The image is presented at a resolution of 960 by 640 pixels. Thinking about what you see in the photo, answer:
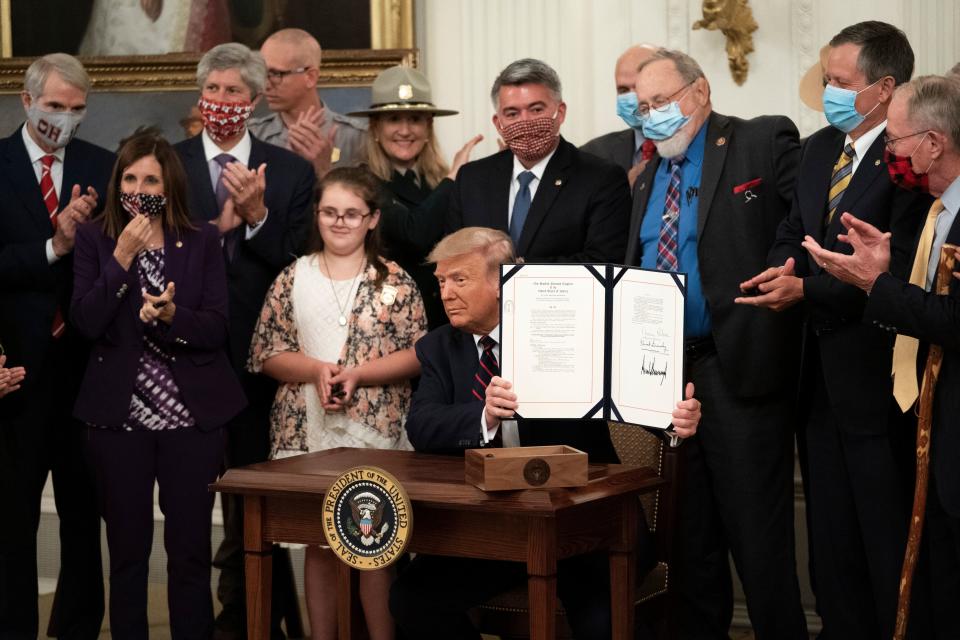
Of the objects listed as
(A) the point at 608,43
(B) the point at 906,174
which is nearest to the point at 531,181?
(A) the point at 608,43

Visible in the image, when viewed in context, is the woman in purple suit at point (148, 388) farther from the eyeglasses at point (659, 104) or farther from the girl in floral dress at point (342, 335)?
the eyeglasses at point (659, 104)

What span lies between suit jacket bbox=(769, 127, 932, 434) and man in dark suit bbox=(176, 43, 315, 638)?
6.67 ft

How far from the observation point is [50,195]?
201 inches

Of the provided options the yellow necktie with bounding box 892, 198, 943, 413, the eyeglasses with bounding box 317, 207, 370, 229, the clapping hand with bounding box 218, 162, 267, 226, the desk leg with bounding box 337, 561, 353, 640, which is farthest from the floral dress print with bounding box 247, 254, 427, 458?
the yellow necktie with bounding box 892, 198, 943, 413

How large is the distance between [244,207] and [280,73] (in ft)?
3.92

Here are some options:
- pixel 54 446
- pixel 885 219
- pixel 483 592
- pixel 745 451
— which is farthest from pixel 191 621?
pixel 885 219

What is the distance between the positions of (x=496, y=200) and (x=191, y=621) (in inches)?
73.9

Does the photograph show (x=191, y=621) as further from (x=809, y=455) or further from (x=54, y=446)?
(x=809, y=455)

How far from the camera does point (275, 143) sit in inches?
235

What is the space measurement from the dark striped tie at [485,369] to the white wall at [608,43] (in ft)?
7.47

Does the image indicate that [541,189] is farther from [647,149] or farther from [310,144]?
[310,144]

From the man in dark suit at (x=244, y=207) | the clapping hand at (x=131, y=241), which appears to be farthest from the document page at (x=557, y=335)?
the man in dark suit at (x=244, y=207)

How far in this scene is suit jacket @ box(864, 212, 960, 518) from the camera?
12.2 ft

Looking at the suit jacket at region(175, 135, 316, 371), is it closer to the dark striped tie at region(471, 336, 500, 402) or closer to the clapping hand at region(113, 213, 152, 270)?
the clapping hand at region(113, 213, 152, 270)
